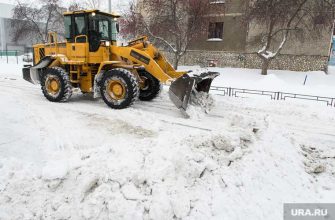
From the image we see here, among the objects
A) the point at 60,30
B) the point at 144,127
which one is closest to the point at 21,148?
the point at 144,127

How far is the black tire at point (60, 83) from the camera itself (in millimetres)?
9594

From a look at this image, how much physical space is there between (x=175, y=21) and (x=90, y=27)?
12690 millimetres

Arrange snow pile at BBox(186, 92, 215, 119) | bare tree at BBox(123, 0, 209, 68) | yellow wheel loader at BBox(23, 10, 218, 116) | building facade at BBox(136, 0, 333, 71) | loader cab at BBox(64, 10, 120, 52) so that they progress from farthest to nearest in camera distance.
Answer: bare tree at BBox(123, 0, 209, 68) < building facade at BBox(136, 0, 333, 71) < loader cab at BBox(64, 10, 120, 52) < yellow wheel loader at BBox(23, 10, 218, 116) < snow pile at BBox(186, 92, 215, 119)

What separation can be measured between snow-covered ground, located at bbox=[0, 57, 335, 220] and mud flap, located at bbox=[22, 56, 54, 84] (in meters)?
3.20

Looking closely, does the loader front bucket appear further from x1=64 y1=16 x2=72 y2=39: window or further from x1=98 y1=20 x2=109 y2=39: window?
x1=64 y1=16 x2=72 y2=39: window

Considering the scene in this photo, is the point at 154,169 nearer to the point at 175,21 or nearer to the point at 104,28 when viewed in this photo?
the point at 104,28

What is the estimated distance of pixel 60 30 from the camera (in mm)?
36156

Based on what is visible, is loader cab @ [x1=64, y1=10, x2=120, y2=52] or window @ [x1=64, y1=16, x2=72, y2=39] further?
window @ [x1=64, y1=16, x2=72, y2=39]

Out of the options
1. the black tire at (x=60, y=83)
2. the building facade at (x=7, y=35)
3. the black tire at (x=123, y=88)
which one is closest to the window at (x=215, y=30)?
the black tire at (x=60, y=83)

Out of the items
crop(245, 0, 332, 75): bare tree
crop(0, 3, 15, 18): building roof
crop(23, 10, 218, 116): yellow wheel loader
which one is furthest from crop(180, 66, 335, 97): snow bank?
crop(0, 3, 15, 18): building roof

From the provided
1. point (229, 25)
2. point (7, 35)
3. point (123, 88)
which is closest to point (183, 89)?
point (123, 88)

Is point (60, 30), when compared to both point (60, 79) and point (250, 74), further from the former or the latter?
point (60, 79)

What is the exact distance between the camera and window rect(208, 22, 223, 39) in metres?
24.4

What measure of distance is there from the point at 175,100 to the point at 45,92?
4.82 m
